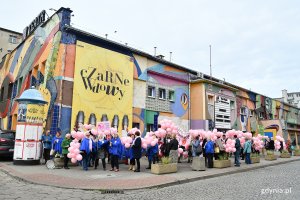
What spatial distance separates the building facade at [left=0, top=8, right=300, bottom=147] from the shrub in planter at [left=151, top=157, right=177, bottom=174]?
7.73m

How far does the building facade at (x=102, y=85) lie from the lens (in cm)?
1795

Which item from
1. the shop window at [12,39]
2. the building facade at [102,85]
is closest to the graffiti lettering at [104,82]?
the building facade at [102,85]

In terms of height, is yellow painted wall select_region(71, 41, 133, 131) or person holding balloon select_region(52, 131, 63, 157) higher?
yellow painted wall select_region(71, 41, 133, 131)

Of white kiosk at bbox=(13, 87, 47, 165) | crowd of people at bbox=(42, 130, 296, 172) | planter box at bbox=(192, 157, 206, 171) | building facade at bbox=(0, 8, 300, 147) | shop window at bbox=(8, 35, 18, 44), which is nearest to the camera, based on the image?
crowd of people at bbox=(42, 130, 296, 172)

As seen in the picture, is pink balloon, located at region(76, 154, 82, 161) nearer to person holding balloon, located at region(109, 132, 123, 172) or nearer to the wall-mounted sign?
person holding balloon, located at region(109, 132, 123, 172)

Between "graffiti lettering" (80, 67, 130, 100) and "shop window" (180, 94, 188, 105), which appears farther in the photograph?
"shop window" (180, 94, 188, 105)

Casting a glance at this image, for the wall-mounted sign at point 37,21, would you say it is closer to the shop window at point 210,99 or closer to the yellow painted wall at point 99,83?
the yellow painted wall at point 99,83

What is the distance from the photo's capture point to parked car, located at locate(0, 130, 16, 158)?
15141mm

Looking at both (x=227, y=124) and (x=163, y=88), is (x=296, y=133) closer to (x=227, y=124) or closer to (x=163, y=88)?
(x=227, y=124)

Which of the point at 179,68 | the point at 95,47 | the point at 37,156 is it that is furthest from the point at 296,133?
the point at 37,156

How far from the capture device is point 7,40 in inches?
1800

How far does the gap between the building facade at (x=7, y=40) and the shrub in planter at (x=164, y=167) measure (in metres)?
41.6

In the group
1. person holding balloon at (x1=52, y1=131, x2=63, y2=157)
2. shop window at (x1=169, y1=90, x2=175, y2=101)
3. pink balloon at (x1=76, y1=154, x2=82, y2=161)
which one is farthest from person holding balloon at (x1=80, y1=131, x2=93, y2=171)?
shop window at (x1=169, y1=90, x2=175, y2=101)

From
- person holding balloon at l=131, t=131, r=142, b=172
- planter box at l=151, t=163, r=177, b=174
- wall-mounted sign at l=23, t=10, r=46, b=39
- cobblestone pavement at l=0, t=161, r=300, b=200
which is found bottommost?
cobblestone pavement at l=0, t=161, r=300, b=200
